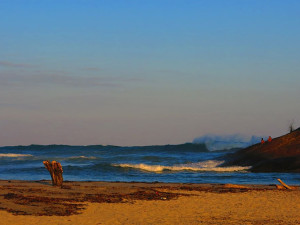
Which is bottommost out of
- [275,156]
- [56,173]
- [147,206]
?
[147,206]

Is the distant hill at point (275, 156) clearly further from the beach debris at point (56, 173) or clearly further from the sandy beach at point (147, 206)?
the beach debris at point (56, 173)

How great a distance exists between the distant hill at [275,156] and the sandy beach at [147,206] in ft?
49.7

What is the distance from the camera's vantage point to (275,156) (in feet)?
138

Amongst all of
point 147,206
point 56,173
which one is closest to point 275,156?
point 56,173

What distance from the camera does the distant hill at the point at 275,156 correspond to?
3978 cm

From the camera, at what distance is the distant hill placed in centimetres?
3978

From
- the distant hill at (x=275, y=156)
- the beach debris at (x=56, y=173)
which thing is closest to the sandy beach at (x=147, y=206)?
the beach debris at (x=56, y=173)

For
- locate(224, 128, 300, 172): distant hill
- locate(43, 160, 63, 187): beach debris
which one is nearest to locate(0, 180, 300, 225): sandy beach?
locate(43, 160, 63, 187): beach debris

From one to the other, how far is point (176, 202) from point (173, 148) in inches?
3537

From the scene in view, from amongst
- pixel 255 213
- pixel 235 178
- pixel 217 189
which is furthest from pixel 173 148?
pixel 255 213

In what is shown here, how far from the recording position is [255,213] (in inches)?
692

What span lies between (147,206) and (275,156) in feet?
82.8

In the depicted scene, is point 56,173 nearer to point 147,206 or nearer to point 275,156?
point 147,206

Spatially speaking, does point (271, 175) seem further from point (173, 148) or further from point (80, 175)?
point (173, 148)
